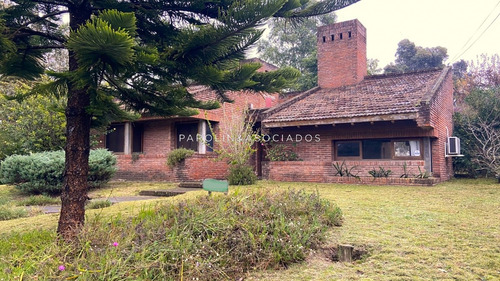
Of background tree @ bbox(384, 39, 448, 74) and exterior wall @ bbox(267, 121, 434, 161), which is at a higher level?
background tree @ bbox(384, 39, 448, 74)

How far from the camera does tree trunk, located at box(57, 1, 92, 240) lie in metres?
3.47

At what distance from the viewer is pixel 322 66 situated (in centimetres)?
1648

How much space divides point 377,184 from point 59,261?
990 centimetres

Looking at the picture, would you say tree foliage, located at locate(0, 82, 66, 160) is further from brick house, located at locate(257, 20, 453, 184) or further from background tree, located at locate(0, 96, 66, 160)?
brick house, located at locate(257, 20, 453, 184)

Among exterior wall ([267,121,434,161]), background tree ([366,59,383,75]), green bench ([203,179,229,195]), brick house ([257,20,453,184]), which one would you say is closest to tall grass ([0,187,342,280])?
green bench ([203,179,229,195])

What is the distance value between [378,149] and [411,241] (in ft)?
29.6

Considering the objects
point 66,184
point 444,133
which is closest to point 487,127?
point 444,133

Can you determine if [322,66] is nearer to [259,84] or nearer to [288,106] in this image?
[288,106]

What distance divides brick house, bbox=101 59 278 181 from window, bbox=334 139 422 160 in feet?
12.0

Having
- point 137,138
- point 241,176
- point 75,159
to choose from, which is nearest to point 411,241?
point 75,159

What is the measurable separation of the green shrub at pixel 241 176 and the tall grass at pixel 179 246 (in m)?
6.09

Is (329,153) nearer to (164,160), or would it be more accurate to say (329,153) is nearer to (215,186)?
(164,160)

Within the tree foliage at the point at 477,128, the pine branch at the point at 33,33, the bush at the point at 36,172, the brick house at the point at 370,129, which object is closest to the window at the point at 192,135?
the brick house at the point at 370,129

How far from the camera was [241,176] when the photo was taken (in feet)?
34.3
